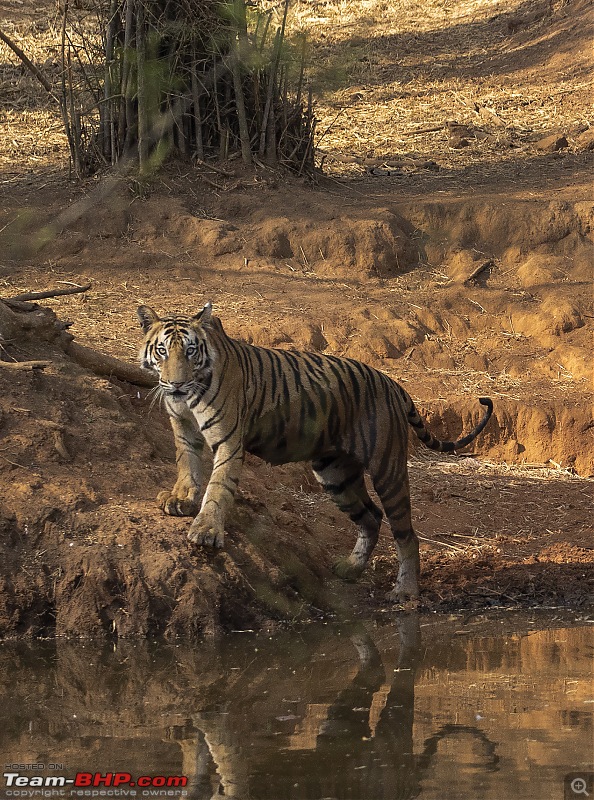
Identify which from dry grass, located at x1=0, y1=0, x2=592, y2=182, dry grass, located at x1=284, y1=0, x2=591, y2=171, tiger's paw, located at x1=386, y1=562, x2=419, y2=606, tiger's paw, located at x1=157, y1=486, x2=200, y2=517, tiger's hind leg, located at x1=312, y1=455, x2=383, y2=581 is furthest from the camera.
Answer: dry grass, located at x1=284, y1=0, x2=591, y2=171

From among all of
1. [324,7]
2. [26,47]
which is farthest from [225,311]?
[324,7]

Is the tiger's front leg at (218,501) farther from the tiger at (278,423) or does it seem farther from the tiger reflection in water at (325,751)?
the tiger reflection in water at (325,751)

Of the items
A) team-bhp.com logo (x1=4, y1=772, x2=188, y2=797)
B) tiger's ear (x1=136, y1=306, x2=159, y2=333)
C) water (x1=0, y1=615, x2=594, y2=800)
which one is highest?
tiger's ear (x1=136, y1=306, x2=159, y2=333)

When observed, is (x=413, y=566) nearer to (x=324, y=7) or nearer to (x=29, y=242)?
(x=29, y=242)

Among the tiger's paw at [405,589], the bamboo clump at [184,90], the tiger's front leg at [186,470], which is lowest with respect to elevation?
the tiger's paw at [405,589]

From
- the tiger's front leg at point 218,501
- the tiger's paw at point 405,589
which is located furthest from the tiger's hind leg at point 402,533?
the tiger's front leg at point 218,501

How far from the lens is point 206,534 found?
588 centimetres

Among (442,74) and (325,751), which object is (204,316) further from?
(442,74)

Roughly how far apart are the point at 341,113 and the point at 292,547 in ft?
30.7

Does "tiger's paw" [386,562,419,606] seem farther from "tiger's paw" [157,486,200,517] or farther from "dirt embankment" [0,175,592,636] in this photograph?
"tiger's paw" [157,486,200,517]

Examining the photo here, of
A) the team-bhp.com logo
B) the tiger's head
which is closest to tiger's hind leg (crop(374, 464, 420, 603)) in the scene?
the tiger's head

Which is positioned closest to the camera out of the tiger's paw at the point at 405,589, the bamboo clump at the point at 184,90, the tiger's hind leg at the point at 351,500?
the tiger's paw at the point at 405,589

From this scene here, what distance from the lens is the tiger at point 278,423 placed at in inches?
234

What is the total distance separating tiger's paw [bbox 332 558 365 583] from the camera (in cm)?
666
